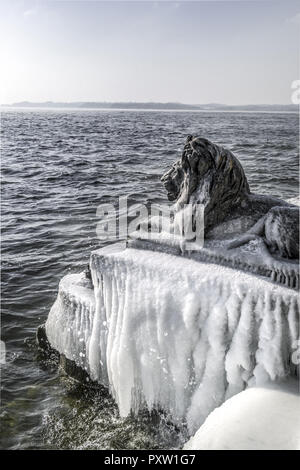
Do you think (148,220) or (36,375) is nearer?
(148,220)

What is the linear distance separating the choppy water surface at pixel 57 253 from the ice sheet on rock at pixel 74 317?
510 mm

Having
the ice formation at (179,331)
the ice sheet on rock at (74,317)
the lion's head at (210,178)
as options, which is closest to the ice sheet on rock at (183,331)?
the ice formation at (179,331)

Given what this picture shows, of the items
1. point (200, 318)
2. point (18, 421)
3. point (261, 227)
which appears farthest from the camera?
point (18, 421)

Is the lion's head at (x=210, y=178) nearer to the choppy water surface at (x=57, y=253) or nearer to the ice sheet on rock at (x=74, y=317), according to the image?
the ice sheet on rock at (x=74, y=317)

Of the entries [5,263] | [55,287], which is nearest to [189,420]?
[55,287]

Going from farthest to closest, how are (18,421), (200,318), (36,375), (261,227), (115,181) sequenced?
(115,181) → (36,375) → (18,421) → (261,227) → (200,318)

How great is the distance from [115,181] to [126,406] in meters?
13.7

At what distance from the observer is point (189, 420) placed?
4.34m

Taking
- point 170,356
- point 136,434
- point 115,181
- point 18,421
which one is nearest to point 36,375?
point 18,421

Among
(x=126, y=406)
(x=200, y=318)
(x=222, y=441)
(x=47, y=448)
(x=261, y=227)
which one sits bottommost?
(x=47, y=448)

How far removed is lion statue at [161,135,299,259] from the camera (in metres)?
4.51

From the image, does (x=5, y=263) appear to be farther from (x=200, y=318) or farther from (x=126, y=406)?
(x=200, y=318)

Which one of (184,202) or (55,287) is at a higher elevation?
(184,202)

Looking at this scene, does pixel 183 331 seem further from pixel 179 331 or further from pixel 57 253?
pixel 57 253
